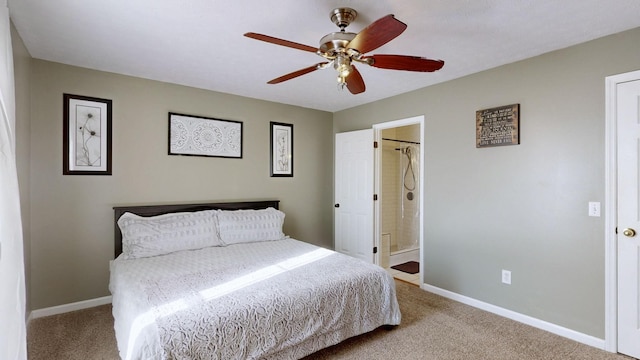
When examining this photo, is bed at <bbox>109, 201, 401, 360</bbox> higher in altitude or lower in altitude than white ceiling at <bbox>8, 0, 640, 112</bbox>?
lower

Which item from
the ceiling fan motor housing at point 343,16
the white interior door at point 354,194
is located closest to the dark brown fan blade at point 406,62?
the ceiling fan motor housing at point 343,16

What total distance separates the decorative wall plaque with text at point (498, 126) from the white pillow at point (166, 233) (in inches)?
116

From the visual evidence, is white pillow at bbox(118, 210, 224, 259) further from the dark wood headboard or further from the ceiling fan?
the ceiling fan

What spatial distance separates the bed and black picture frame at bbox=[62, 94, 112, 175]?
0.52 metres

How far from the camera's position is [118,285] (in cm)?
234

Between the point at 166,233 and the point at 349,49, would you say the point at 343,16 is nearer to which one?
the point at 349,49

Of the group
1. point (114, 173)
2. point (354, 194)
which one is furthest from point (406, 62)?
point (114, 173)

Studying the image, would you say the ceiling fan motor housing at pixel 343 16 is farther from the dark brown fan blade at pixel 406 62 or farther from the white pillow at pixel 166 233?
the white pillow at pixel 166 233

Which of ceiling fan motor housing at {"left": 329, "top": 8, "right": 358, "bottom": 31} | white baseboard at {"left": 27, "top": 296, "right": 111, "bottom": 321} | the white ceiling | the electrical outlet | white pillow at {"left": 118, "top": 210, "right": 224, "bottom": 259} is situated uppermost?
the white ceiling

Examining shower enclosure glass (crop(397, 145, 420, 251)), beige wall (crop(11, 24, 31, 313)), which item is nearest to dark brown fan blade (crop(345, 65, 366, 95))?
beige wall (crop(11, 24, 31, 313))

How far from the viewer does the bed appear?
1738 mm

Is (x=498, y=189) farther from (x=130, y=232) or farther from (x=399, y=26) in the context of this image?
(x=130, y=232)

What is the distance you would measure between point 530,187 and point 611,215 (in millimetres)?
582

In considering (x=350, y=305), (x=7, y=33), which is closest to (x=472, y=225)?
(x=350, y=305)
